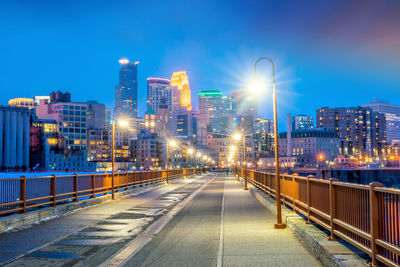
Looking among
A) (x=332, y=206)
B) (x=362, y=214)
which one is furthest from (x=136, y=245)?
(x=362, y=214)

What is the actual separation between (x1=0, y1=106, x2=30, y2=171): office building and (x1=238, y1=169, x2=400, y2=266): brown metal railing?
16939 cm

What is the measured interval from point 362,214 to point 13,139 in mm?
178724

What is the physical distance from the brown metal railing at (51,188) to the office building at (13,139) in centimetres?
14919

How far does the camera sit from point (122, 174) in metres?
30.3

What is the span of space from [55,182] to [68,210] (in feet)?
4.66

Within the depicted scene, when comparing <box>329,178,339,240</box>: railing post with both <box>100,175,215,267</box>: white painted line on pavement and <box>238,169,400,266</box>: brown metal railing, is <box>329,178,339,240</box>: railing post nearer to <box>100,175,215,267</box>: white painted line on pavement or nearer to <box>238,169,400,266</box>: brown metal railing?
<box>238,169,400,266</box>: brown metal railing

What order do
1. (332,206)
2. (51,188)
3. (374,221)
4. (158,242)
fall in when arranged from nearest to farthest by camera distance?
(374,221) < (332,206) < (158,242) < (51,188)

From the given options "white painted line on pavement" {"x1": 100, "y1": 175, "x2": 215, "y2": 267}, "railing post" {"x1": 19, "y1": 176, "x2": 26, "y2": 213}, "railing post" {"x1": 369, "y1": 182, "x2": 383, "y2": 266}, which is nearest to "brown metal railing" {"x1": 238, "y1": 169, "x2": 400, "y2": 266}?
"railing post" {"x1": 369, "y1": 182, "x2": 383, "y2": 266}

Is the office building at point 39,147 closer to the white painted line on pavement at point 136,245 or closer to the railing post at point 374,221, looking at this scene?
the white painted line on pavement at point 136,245

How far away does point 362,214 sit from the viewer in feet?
23.7

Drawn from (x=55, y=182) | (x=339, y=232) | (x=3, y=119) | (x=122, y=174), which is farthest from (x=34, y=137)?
(x=339, y=232)

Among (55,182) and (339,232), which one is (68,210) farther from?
(339,232)

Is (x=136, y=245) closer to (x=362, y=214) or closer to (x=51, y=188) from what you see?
(x=362, y=214)

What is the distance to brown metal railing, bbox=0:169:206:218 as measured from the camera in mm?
14688
